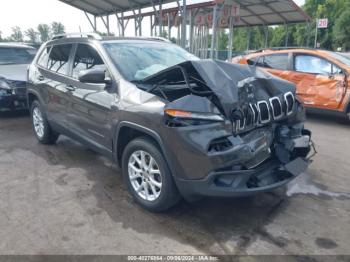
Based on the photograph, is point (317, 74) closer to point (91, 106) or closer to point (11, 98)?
point (91, 106)

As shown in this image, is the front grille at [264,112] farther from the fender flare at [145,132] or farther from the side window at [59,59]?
the side window at [59,59]

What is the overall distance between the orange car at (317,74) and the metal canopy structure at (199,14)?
5140mm

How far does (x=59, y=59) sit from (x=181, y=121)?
2865mm

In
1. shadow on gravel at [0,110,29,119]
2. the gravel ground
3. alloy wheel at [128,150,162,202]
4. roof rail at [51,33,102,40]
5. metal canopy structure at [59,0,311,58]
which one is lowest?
the gravel ground

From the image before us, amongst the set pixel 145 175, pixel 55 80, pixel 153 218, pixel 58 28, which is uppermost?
pixel 58 28

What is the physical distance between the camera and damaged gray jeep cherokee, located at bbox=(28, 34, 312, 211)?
2.71m

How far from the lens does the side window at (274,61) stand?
7.64m

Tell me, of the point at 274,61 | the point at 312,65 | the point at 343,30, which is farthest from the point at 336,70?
the point at 343,30

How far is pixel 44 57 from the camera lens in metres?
5.23

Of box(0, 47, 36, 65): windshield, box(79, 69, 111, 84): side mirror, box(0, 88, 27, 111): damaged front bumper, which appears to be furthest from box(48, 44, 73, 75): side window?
box(0, 47, 36, 65): windshield

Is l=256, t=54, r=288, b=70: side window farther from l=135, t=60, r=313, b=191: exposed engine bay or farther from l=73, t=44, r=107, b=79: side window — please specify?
l=73, t=44, r=107, b=79: side window

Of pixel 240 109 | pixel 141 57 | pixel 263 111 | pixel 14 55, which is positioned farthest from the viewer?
pixel 14 55

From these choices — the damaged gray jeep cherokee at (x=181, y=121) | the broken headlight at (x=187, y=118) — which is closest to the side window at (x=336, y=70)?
the damaged gray jeep cherokee at (x=181, y=121)

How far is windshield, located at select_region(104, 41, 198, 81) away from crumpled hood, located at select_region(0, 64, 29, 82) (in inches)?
166
